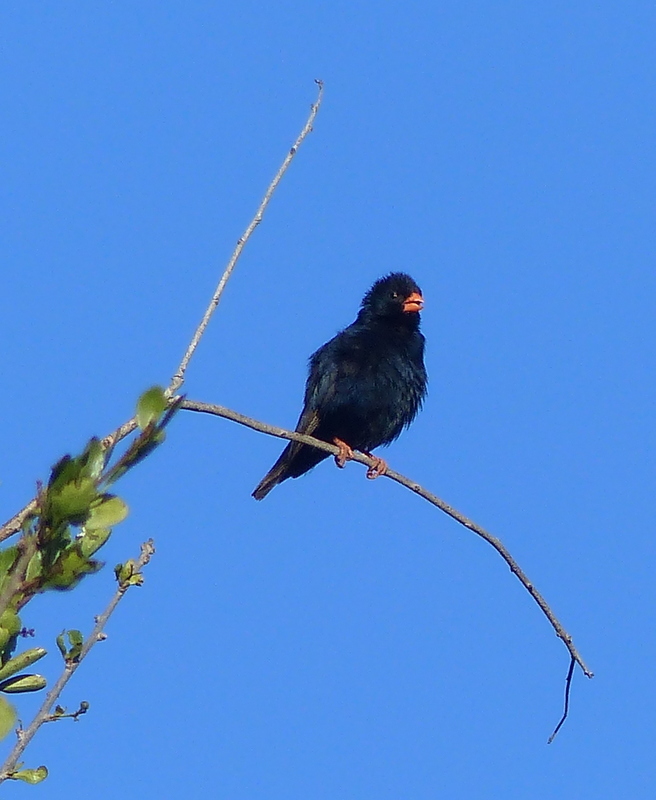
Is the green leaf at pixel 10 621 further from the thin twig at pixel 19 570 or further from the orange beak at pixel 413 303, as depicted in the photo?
the orange beak at pixel 413 303

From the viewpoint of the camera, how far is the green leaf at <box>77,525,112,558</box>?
1986mm

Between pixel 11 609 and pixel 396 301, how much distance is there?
744 centimetres

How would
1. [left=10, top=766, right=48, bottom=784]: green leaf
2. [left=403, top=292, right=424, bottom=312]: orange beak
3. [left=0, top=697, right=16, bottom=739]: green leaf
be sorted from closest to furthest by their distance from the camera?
[left=0, top=697, right=16, bottom=739]: green leaf, [left=10, top=766, right=48, bottom=784]: green leaf, [left=403, top=292, right=424, bottom=312]: orange beak

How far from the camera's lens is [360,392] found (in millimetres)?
8414

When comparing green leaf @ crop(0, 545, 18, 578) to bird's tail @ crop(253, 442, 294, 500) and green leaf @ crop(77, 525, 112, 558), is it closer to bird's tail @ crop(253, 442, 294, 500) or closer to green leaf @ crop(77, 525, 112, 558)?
green leaf @ crop(77, 525, 112, 558)

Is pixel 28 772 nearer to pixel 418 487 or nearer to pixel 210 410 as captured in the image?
pixel 210 410

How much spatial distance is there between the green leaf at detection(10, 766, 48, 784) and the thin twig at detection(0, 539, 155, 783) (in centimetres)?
4

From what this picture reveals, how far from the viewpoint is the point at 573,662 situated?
378cm

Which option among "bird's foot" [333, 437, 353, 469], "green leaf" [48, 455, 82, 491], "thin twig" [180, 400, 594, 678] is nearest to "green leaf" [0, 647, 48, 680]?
"green leaf" [48, 455, 82, 491]

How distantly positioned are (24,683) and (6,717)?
113mm

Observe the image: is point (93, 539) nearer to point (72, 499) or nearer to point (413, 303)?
point (72, 499)

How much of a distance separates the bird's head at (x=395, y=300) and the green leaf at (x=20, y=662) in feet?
23.7

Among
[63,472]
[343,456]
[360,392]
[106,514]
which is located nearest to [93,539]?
[106,514]

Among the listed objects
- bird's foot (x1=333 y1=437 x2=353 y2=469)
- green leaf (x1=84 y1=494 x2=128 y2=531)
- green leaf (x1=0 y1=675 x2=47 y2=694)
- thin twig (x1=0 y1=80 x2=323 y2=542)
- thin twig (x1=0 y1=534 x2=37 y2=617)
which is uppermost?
bird's foot (x1=333 y1=437 x2=353 y2=469)
